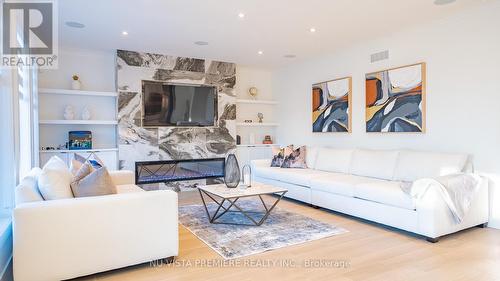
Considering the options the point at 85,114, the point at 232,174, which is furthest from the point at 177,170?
the point at 232,174

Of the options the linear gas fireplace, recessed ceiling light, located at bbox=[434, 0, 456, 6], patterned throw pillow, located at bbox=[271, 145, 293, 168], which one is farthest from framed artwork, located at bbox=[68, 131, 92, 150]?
recessed ceiling light, located at bbox=[434, 0, 456, 6]

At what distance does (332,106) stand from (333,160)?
110cm

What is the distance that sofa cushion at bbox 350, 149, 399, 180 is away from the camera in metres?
4.34

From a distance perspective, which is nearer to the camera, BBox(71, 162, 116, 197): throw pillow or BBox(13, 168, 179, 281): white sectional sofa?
BBox(13, 168, 179, 281): white sectional sofa

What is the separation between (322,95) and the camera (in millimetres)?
5984

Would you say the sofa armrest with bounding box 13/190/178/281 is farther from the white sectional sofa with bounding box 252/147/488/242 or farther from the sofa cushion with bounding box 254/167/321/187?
the sofa cushion with bounding box 254/167/321/187

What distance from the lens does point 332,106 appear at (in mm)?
5758

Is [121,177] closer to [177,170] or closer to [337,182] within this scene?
[177,170]

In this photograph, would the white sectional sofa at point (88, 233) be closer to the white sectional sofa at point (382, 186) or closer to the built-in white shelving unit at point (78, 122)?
the white sectional sofa at point (382, 186)

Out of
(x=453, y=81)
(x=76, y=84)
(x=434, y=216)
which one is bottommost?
(x=434, y=216)

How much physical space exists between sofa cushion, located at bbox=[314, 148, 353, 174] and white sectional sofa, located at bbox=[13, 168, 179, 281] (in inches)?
125

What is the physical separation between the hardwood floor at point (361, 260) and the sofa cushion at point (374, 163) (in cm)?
105

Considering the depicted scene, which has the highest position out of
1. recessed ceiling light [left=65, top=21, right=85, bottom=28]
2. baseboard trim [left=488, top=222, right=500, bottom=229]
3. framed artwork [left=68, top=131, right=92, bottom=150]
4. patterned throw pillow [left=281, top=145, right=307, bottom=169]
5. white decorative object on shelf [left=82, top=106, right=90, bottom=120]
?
recessed ceiling light [left=65, top=21, right=85, bottom=28]

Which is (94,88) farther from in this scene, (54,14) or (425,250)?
(425,250)
